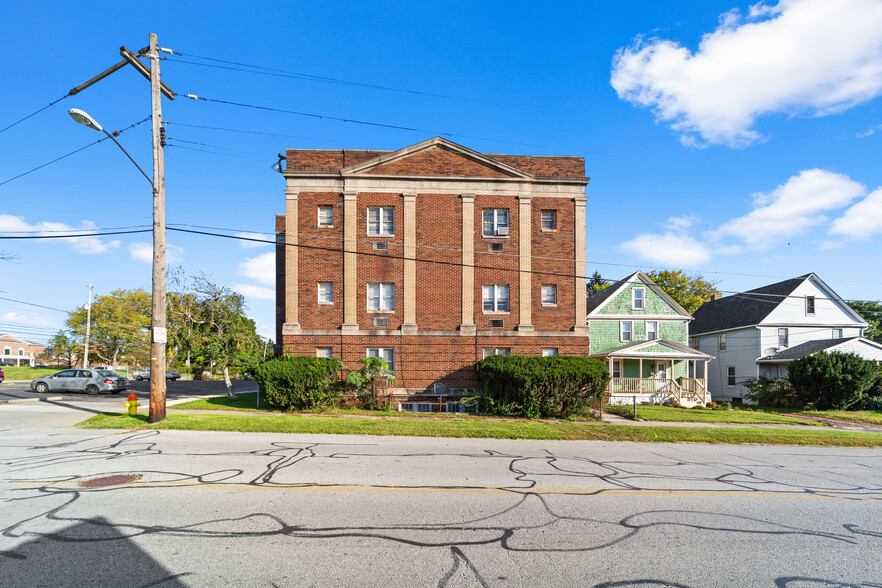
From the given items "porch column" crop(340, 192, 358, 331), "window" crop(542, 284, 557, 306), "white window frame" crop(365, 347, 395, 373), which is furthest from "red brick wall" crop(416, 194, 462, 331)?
"window" crop(542, 284, 557, 306)

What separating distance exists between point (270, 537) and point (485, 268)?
17155 mm

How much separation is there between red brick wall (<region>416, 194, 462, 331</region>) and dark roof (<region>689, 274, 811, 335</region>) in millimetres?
21594

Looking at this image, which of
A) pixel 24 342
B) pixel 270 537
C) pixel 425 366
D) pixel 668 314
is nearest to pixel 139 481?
pixel 270 537

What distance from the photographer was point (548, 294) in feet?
70.2

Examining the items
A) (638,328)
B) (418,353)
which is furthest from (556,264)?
(638,328)

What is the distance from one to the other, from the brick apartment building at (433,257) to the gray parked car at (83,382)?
12786mm

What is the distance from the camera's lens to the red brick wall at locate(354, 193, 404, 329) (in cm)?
2077

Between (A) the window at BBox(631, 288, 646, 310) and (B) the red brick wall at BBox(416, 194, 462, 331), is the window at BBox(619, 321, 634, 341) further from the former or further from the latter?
(B) the red brick wall at BBox(416, 194, 462, 331)

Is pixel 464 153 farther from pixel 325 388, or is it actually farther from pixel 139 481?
pixel 139 481

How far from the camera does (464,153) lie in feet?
69.7

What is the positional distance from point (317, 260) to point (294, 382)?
618 cm

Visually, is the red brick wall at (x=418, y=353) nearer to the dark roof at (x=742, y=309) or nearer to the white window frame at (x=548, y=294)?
the white window frame at (x=548, y=294)

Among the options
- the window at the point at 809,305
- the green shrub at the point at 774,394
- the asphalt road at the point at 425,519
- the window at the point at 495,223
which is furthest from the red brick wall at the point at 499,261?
the window at the point at 809,305

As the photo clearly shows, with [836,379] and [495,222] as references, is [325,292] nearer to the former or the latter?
[495,222]
